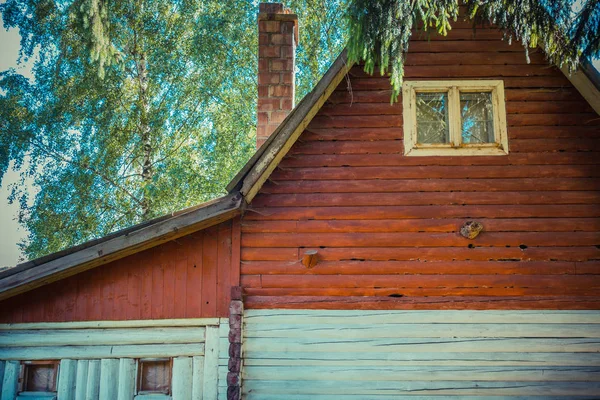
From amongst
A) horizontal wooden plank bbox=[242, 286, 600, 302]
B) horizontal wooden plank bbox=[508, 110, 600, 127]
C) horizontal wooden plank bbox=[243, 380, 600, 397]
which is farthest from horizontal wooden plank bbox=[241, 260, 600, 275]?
horizontal wooden plank bbox=[508, 110, 600, 127]

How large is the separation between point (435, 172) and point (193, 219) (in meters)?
3.18

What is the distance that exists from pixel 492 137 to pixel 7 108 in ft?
49.2

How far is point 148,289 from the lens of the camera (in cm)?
758

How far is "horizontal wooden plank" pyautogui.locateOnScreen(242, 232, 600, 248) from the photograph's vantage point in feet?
24.9

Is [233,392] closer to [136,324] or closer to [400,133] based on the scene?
[136,324]

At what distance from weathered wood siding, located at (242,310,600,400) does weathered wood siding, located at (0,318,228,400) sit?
0.58 meters

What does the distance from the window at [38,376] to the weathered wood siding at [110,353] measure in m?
0.09

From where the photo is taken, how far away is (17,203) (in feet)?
63.4

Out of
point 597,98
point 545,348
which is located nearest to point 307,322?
point 545,348

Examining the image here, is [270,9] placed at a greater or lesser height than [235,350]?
greater

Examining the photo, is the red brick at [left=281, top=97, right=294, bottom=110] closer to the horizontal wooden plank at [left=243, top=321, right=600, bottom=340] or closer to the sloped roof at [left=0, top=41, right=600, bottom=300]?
the sloped roof at [left=0, top=41, right=600, bottom=300]

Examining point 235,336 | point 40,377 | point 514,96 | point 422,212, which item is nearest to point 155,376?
point 235,336

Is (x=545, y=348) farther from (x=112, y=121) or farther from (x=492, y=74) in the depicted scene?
(x=112, y=121)

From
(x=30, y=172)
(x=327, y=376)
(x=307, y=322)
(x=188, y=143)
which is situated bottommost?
(x=327, y=376)
